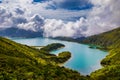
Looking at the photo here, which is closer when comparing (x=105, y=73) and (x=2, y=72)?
(x=2, y=72)

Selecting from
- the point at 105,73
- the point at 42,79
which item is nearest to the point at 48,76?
the point at 42,79

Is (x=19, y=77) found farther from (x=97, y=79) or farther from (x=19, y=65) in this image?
(x=97, y=79)

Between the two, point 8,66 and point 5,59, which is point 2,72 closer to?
point 8,66

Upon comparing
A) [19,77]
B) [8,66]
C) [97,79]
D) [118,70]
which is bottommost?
[19,77]

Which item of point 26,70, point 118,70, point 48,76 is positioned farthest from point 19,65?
point 118,70

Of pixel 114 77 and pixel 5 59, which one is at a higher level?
pixel 114 77

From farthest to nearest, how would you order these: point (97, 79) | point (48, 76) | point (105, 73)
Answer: point (105, 73), point (97, 79), point (48, 76)

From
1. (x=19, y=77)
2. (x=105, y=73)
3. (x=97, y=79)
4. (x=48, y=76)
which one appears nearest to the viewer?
(x=19, y=77)

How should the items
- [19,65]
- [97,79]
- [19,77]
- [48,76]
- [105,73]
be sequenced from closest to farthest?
1. [19,77]
2. [48,76]
3. [19,65]
4. [97,79]
5. [105,73]

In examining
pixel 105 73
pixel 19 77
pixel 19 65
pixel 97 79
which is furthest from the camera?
pixel 105 73
